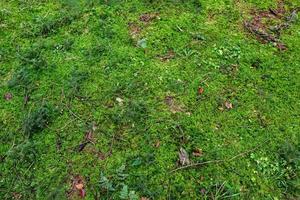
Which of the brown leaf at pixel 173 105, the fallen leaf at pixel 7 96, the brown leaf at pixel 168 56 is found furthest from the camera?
the brown leaf at pixel 168 56

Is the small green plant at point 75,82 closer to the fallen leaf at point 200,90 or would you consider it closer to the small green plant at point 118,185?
the small green plant at point 118,185

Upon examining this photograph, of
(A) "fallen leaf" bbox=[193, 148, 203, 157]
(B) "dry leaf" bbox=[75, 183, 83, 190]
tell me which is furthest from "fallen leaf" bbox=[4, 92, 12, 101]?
(A) "fallen leaf" bbox=[193, 148, 203, 157]

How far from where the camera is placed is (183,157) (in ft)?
9.58

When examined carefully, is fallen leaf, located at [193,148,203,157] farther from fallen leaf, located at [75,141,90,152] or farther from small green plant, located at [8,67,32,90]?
small green plant, located at [8,67,32,90]

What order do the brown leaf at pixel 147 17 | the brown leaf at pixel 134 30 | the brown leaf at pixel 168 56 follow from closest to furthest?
the brown leaf at pixel 168 56, the brown leaf at pixel 134 30, the brown leaf at pixel 147 17

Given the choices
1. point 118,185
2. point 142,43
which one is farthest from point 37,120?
point 142,43

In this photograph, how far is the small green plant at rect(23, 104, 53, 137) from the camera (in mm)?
3086

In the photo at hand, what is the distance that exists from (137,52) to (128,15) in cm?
79

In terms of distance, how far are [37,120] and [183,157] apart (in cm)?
158

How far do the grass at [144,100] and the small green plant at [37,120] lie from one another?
0.01m

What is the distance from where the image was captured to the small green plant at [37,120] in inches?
121

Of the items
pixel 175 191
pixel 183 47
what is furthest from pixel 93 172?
pixel 183 47

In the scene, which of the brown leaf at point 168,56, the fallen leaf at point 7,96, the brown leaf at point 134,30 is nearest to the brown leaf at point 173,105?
the brown leaf at point 168,56

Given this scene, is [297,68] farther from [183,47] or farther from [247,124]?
[183,47]
